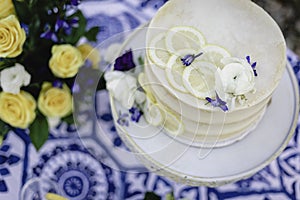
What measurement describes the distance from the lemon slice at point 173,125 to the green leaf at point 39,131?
0.26 m

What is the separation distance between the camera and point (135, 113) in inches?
39.2

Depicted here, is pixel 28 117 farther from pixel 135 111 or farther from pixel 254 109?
pixel 254 109

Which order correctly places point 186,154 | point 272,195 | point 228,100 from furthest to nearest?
1. point 272,195
2. point 186,154
3. point 228,100

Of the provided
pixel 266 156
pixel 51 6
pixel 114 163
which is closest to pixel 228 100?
pixel 266 156

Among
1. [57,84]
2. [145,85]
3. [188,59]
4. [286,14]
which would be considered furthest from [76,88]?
[286,14]

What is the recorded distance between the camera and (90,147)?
1.06m

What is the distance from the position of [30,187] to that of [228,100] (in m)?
0.47

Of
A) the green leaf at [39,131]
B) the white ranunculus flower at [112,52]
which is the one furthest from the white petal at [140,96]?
the green leaf at [39,131]

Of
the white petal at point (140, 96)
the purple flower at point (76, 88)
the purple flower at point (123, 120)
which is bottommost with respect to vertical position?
the purple flower at point (123, 120)

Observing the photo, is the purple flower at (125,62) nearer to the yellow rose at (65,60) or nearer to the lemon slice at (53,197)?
the yellow rose at (65,60)

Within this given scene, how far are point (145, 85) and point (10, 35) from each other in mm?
259

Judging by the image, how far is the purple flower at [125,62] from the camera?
103cm

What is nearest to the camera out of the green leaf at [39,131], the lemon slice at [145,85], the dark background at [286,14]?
the lemon slice at [145,85]

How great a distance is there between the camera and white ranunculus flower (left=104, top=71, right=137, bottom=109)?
0.99 metres
